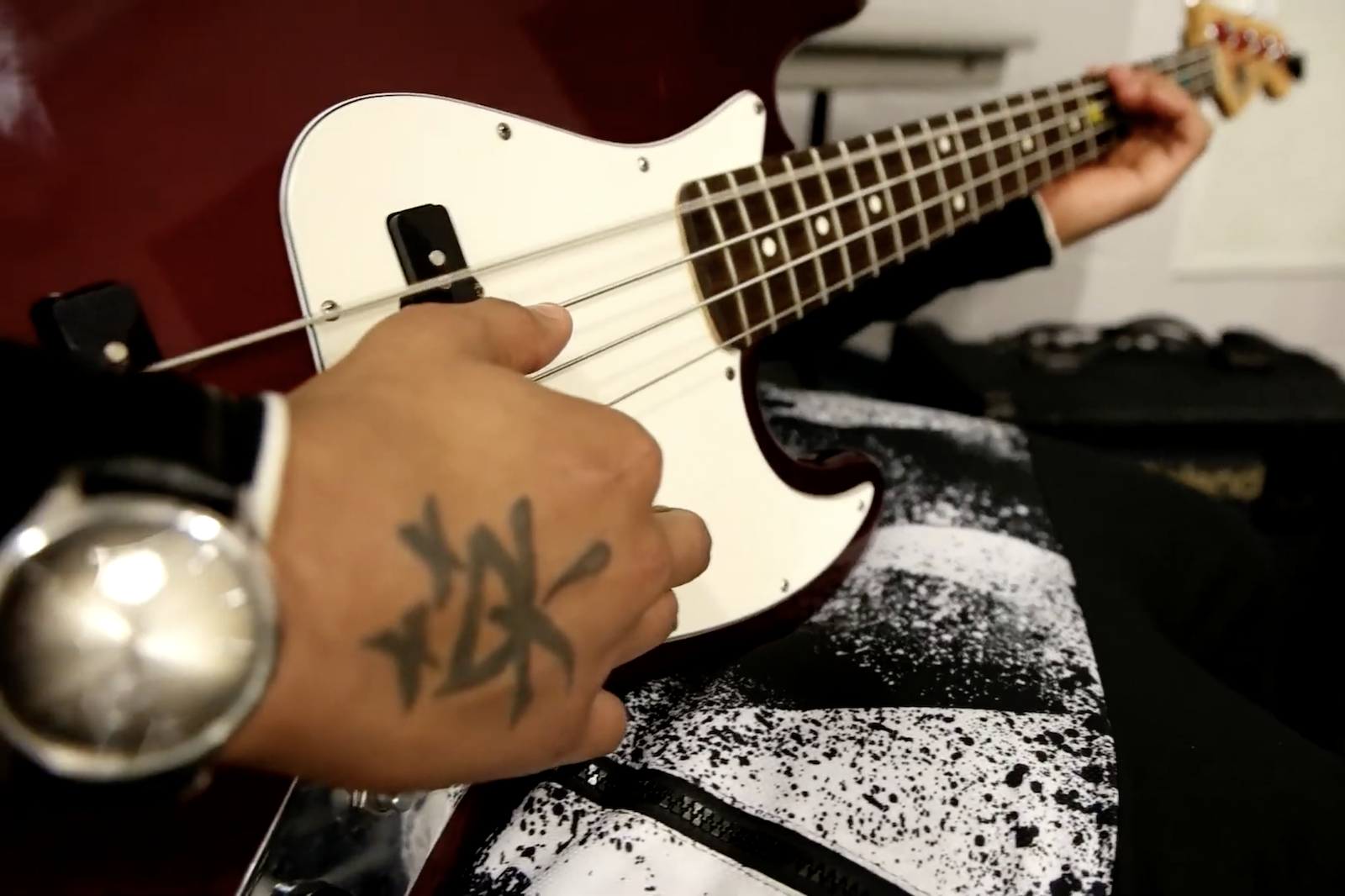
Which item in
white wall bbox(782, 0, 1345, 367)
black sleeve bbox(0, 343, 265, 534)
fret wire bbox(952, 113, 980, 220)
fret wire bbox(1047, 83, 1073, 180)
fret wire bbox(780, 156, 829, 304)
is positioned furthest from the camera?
white wall bbox(782, 0, 1345, 367)

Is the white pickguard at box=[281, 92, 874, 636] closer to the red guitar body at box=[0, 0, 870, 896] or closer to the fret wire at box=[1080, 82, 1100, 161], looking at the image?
the red guitar body at box=[0, 0, 870, 896]

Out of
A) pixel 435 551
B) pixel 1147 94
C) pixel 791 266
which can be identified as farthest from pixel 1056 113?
pixel 435 551

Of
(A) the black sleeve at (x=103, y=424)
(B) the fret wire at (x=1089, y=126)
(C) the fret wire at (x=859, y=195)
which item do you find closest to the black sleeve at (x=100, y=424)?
(A) the black sleeve at (x=103, y=424)

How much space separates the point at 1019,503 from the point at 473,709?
19.7 inches

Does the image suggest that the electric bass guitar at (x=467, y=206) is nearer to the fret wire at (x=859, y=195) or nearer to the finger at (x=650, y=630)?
the fret wire at (x=859, y=195)

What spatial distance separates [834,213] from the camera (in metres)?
0.58

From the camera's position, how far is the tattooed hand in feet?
0.86

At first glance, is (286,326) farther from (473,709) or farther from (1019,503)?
(1019,503)

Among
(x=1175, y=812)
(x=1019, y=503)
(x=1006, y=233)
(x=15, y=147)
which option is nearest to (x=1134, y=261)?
(x=1006, y=233)

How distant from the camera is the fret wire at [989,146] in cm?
69

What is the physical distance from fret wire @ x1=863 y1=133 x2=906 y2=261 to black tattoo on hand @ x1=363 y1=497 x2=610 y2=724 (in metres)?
0.40

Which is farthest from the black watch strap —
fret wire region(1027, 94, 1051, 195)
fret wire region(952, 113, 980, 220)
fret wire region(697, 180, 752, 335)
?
fret wire region(1027, 94, 1051, 195)

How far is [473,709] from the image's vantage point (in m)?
0.29

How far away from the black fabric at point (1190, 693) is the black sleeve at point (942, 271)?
18cm
